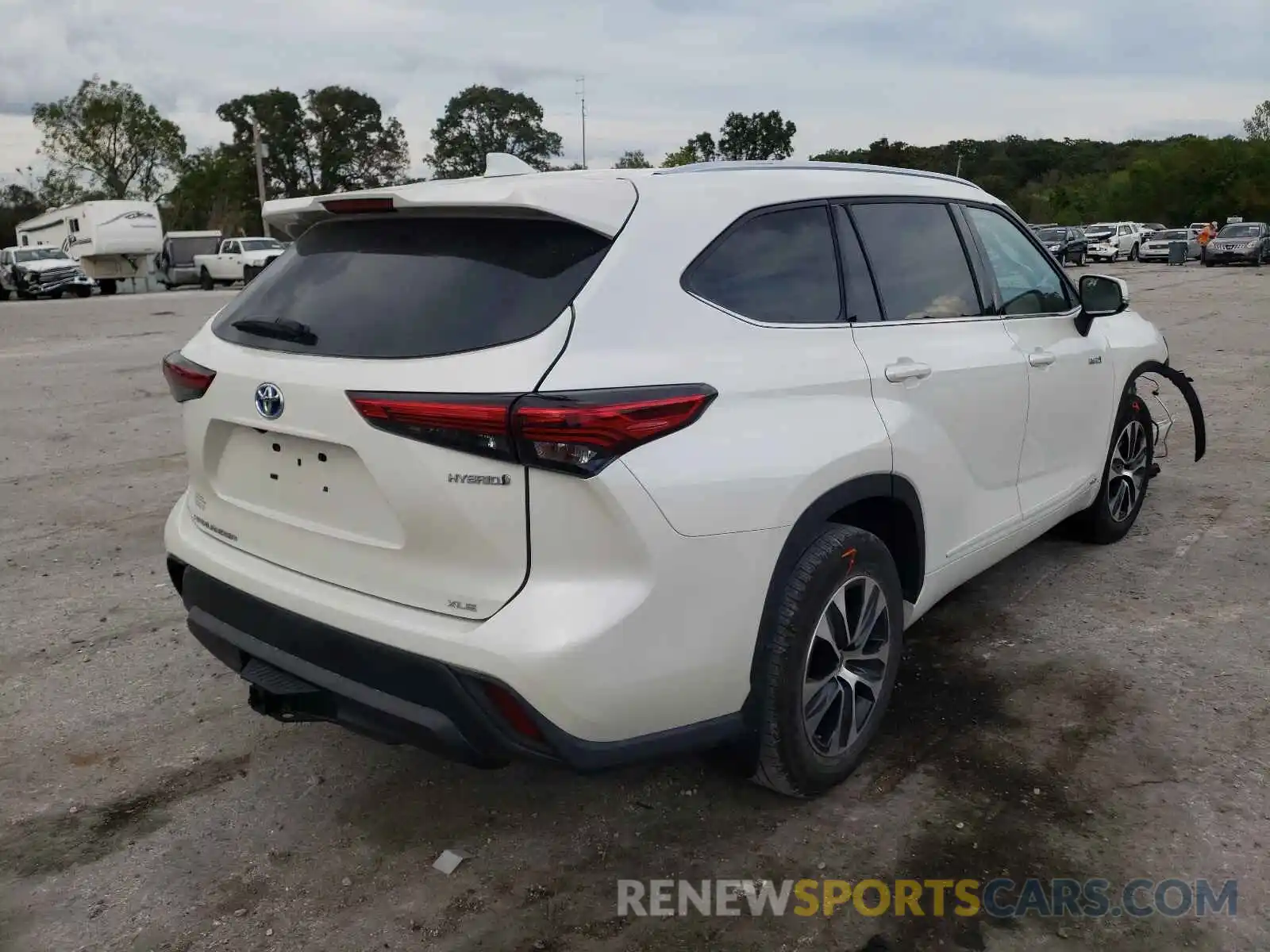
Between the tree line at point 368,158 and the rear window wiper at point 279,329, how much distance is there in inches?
1833

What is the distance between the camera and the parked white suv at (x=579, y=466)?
7.50 feet

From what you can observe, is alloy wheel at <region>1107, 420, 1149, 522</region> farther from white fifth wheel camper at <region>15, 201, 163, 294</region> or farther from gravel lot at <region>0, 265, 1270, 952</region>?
white fifth wheel camper at <region>15, 201, 163, 294</region>

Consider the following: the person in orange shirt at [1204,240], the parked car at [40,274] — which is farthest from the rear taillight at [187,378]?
the person in orange shirt at [1204,240]

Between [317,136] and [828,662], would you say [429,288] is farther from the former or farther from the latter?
[317,136]

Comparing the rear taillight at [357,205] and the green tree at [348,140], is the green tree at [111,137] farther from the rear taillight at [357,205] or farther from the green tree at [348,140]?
the rear taillight at [357,205]

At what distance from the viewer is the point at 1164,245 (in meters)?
40.4

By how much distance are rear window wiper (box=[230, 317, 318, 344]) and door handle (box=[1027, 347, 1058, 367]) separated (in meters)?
2.66

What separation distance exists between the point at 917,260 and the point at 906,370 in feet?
1.81

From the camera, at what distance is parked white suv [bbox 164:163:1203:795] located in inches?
90.0

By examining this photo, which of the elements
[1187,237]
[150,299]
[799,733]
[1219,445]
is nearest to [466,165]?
[150,299]

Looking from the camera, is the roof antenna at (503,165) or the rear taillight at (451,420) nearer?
the rear taillight at (451,420)

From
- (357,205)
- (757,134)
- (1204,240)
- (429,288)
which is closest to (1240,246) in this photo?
(1204,240)

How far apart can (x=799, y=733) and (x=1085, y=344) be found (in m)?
2.58

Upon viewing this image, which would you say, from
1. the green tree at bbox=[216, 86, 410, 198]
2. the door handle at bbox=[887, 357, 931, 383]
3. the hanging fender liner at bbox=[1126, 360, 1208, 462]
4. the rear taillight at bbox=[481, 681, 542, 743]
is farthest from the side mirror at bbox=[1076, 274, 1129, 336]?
the green tree at bbox=[216, 86, 410, 198]
